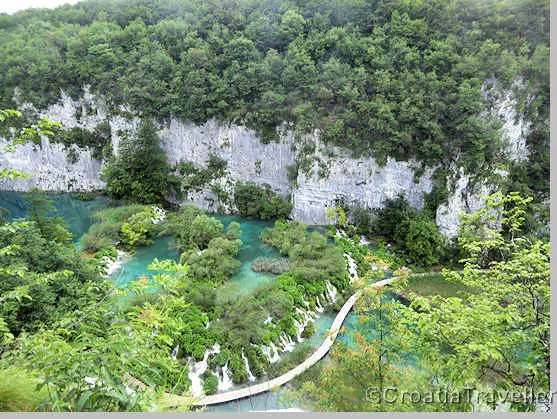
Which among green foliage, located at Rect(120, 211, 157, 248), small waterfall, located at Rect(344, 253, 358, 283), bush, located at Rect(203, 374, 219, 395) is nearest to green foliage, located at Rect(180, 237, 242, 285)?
green foliage, located at Rect(120, 211, 157, 248)

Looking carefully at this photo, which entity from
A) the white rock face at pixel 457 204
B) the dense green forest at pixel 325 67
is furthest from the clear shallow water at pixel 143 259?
the white rock face at pixel 457 204

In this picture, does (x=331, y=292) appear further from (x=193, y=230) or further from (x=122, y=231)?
(x=122, y=231)

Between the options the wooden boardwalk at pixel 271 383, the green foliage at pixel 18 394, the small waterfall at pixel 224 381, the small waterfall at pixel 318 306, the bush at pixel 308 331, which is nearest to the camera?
the green foliage at pixel 18 394

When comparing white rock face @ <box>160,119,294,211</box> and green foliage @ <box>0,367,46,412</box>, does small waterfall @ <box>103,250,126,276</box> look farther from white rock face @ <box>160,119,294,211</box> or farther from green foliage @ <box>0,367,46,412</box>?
green foliage @ <box>0,367,46,412</box>

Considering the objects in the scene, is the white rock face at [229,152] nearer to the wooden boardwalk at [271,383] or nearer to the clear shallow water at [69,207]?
the clear shallow water at [69,207]

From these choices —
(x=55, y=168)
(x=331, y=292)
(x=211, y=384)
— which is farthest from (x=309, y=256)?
(x=55, y=168)

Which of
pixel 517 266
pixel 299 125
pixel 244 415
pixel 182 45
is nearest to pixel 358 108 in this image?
pixel 299 125
